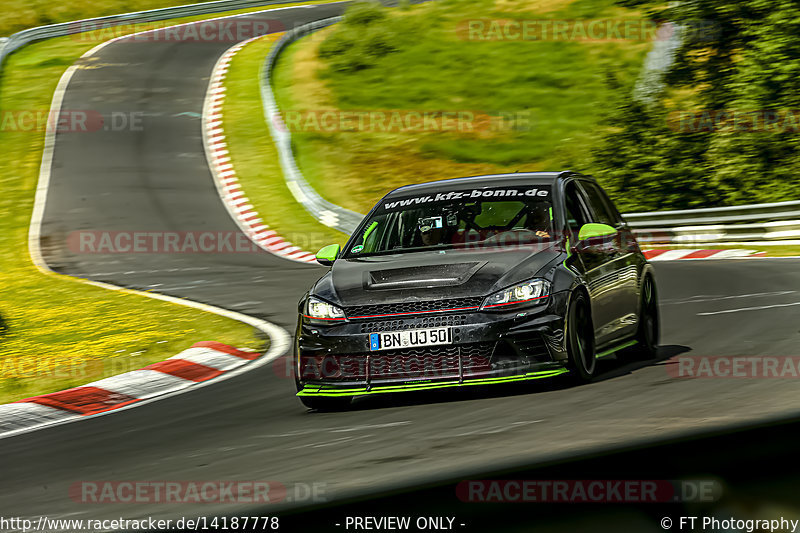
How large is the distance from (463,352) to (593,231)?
1505mm

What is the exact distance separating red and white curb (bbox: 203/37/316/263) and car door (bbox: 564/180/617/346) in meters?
11.9

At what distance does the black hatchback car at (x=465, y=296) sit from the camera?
730 centimetres

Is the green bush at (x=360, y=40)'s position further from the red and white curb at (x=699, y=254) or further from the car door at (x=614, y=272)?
Answer: the car door at (x=614, y=272)

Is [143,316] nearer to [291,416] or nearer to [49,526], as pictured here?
[291,416]

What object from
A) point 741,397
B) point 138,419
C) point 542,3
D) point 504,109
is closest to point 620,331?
point 741,397

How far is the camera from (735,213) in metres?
20.7

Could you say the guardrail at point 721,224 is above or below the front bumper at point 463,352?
below

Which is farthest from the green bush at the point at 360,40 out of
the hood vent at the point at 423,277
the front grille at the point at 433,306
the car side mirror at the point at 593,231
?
the front grille at the point at 433,306

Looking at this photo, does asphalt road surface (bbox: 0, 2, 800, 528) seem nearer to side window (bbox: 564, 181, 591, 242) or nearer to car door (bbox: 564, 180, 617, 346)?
car door (bbox: 564, 180, 617, 346)

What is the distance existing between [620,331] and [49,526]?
4.90 metres

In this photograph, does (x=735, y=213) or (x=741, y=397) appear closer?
(x=741, y=397)

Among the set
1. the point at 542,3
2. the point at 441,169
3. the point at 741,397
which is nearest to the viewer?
the point at 741,397

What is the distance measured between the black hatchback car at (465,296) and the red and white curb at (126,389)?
2.44 metres

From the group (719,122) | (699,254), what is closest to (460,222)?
(699,254)
